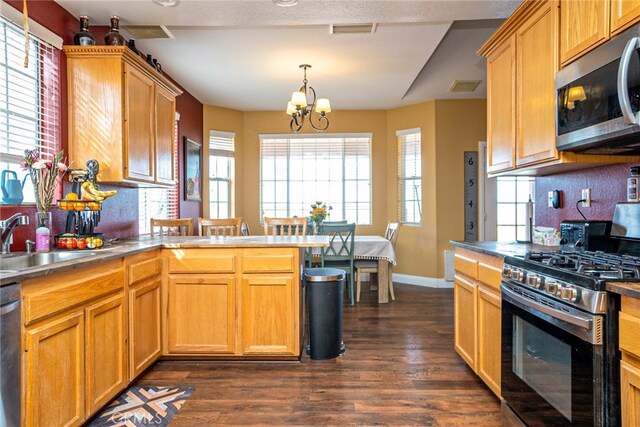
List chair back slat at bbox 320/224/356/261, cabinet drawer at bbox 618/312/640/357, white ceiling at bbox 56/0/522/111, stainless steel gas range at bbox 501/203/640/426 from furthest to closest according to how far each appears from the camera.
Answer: chair back slat at bbox 320/224/356/261, white ceiling at bbox 56/0/522/111, stainless steel gas range at bbox 501/203/640/426, cabinet drawer at bbox 618/312/640/357

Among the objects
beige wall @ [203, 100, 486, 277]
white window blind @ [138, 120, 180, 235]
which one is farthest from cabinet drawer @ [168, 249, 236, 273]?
beige wall @ [203, 100, 486, 277]

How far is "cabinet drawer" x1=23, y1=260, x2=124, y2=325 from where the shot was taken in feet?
5.57

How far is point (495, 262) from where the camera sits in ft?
7.71

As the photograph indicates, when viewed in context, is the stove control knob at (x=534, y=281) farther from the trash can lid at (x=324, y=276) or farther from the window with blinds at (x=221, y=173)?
the window with blinds at (x=221, y=173)

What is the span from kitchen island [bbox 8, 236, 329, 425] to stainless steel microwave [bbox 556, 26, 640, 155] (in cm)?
168

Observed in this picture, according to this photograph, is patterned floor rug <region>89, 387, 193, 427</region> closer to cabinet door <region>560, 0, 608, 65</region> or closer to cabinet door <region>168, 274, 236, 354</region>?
cabinet door <region>168, 274, 236, 354</region>

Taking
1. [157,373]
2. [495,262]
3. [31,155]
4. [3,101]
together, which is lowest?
[157,373]

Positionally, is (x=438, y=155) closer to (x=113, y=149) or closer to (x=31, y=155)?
(x=113, y=149)

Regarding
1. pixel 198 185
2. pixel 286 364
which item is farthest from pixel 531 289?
pixel 198 185

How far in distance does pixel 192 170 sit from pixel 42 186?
3058 millimetres

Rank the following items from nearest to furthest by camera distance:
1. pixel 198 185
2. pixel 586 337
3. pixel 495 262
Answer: pixel 586 337 → pixel 495 262 → pixel 198 185

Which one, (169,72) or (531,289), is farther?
(169,72)

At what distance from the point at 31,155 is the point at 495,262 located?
2.74 meters

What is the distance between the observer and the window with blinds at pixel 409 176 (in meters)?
6.25
